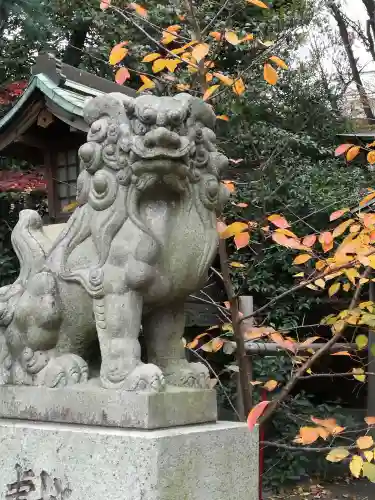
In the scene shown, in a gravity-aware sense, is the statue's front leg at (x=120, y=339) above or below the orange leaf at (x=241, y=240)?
below

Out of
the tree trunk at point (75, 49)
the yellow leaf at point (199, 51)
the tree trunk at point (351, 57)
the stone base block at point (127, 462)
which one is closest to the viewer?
the stone base block at point (127, 462)

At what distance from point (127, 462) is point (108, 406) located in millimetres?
219

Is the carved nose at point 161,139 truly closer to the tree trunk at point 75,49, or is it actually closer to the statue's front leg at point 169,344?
the statue's front leg at point 169,344

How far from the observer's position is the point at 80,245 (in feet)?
8.89

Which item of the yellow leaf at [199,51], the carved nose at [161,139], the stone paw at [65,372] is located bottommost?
the stone paw at [65,372]

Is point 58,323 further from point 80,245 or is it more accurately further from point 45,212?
point 45,212

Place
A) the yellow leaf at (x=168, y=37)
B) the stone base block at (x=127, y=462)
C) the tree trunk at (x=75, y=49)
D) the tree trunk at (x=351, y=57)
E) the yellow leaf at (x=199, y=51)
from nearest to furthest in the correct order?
the stone base block at (x=127, y=462), the yellow leaf at (x=199, y=51), the yellow leaf at (x=168, y=37), the tree trunk at (x=75, y=49), the tree trunk at (x=351, y=57)

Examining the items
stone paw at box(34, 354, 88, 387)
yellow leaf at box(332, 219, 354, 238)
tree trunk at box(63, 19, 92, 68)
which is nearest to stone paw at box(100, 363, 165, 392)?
stone paw at box(34, 354, 88, 387)

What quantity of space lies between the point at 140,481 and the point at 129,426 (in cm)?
19

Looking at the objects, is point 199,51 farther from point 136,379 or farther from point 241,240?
point 136,379

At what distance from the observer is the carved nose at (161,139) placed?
247 cm

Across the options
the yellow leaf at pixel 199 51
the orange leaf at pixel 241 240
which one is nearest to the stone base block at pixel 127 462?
the orange leaf at pixel 241 240

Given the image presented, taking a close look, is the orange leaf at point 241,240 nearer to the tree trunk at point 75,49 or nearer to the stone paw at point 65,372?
the stone paw at point 65,372

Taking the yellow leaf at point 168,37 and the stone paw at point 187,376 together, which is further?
the yellow leaf at point 168,37
